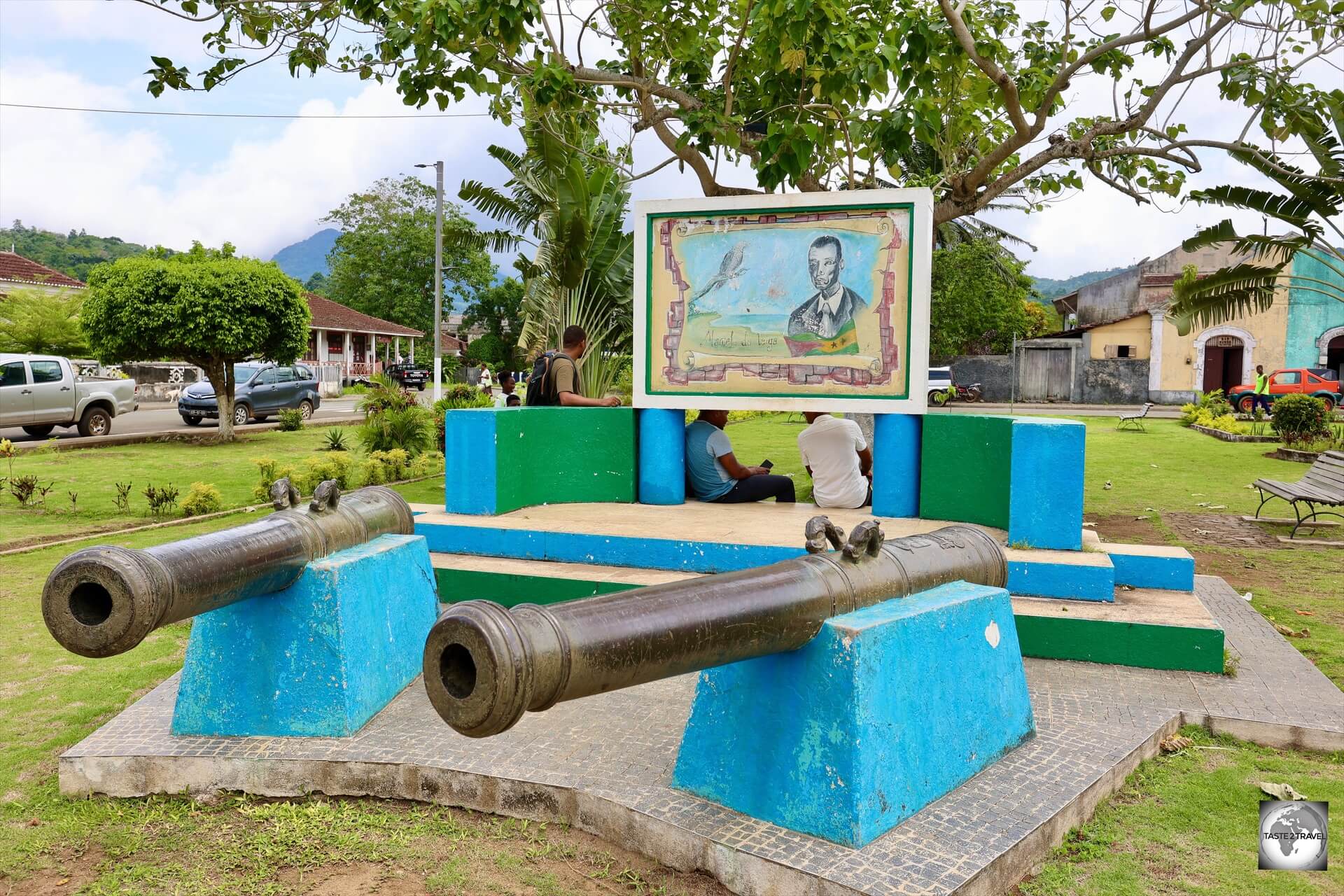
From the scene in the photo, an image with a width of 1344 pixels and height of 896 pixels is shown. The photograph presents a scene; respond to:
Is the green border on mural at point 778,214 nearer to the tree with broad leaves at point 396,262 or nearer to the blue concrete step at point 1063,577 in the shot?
the blue concrete step at point 1063,577

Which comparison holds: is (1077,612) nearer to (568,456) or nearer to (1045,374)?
(568,456)

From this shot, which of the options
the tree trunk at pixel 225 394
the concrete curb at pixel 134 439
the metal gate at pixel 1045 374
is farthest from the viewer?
the metal gate at pixel 1045 374

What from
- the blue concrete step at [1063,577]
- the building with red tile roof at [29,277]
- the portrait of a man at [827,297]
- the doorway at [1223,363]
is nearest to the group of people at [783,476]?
the portrait of a man at [827,297]

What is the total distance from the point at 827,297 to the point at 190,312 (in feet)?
41.8

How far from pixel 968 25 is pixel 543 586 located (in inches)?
304

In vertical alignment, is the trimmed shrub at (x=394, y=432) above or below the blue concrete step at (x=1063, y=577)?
above

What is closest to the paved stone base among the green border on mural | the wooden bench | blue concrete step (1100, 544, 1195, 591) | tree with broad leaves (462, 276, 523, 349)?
blue concrete step (1100, 544, 1195, 591)

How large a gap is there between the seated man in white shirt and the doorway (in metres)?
32.7

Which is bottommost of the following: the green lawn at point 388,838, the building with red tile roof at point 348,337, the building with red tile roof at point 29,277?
the green lawn at point 388,838

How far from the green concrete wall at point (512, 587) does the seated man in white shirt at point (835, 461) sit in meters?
2.05

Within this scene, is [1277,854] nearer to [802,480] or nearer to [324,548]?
[324,548]

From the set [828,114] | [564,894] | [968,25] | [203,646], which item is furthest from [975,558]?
[968,25]

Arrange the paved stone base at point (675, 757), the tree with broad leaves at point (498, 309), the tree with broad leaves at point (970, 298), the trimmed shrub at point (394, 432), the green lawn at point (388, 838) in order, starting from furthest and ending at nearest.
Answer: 1. the tree with broad leaves at point (498, 309)
2. the tree with broad leaves at point (970, 298)
3. the trimmed shrub at point (394, 432)
4. the green lawn at point (388, 838)
5. the paved stone base at point (675, 757)

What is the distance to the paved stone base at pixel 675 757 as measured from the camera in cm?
296
